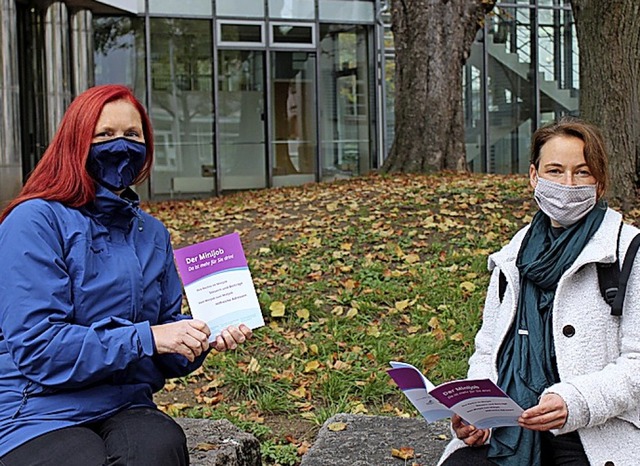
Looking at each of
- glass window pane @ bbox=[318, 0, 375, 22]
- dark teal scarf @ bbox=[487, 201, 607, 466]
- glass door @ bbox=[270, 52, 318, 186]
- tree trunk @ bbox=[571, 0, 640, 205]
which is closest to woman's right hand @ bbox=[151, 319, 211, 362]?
dark teal scarf @ bbox=[487, 201, 607, 466]

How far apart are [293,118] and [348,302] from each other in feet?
43.1

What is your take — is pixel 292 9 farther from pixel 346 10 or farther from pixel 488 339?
pixel 488 339

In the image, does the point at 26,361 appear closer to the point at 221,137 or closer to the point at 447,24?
the point at 447,24

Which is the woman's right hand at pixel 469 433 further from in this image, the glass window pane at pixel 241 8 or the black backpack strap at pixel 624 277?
the glass window pane at pixel 241 8

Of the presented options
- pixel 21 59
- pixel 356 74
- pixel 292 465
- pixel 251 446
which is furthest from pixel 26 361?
pixel 356 74

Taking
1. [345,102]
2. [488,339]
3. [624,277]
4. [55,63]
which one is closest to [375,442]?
[488,339]

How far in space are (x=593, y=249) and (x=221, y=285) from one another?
1202 mm

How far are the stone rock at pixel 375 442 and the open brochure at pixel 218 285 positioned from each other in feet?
3.39

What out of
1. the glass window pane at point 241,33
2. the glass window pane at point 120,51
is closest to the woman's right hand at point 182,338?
the glass window pane at point 120,51

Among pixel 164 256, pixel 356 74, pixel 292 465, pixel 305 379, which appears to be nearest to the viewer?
pixel 164 256

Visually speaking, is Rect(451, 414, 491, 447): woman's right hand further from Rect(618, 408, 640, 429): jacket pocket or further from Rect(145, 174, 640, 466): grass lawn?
Rect(145, 174, 640, 466): grass lawn

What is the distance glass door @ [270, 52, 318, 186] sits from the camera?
19.9 metres

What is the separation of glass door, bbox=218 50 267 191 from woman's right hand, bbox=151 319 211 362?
16491 millimetres

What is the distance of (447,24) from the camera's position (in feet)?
46.3
